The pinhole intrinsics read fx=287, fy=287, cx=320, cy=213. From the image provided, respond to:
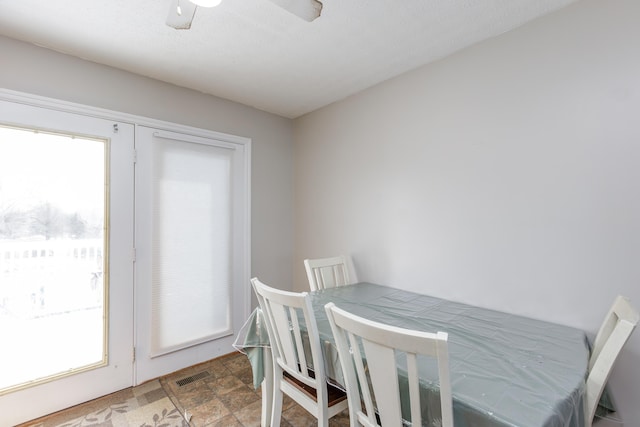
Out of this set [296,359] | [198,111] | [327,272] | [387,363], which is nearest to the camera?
[387,363]

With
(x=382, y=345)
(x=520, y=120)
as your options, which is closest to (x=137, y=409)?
(x=382, y=345)

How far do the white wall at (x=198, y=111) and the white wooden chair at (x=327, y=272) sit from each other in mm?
869

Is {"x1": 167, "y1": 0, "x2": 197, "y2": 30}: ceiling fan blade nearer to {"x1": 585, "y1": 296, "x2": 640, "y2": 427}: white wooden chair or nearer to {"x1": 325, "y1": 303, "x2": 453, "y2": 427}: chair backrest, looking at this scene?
{"x1": 325, "y1": 303, "x2": 453, "y2": 427}: chair backrest

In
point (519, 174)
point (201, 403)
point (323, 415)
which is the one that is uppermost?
point (519, 174)

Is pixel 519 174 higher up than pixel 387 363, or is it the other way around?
pixel 519 174

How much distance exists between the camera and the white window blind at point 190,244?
2424 mm

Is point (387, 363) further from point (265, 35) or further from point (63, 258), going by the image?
point (63, 258)

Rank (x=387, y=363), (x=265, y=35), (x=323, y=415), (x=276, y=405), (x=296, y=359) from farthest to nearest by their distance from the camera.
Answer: (x=265, y=35) < (x=276, y=405) < (x=296, y=359) < (x=323, y=415) < (x=387, y=363)

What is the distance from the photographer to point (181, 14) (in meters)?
1.26

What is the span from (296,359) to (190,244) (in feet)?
5.28

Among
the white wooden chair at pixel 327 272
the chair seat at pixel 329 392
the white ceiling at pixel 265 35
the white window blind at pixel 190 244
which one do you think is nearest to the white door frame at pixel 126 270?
the white window blind at pixel 190 244

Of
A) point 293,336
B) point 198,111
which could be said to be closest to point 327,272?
point 293,336

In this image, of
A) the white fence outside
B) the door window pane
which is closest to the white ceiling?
the door window pane

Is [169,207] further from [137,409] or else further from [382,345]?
[382,345]
